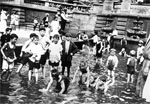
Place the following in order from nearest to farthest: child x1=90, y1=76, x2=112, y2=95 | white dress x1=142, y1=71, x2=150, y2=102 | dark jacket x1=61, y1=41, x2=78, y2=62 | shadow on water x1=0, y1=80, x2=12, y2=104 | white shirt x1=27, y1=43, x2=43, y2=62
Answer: shadow on water x1=0, y1=80, x2=12, y2=104
white dress x1=142, y1=71, x2=150, y2=102
white shirt x1=27, y1=43, x2=43, y2=62
child x1=90, y1=76, x2=112, y2=95
dark jacket x1=61, y1=41, x2=78, y2=62

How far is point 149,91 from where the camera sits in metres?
9.34

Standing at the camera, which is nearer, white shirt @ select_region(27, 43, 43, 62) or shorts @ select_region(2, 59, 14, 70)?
shorts @ select_region(2, 59, 14, 70)

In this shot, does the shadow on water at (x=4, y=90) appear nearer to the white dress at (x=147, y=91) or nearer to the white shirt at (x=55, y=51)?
the white shirt at (x=55, y=51)

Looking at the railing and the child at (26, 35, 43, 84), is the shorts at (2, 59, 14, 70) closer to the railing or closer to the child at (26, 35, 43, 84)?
the child at (26, 35, 43, 84)

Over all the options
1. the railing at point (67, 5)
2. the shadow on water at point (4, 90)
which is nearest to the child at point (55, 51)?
the shadow on water at point (4, 90)

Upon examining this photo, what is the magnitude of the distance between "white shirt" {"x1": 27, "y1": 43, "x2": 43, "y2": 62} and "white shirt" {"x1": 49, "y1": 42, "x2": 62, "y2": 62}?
0.39 m

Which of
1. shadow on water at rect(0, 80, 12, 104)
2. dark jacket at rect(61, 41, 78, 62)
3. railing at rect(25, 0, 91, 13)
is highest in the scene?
railing at rect(25, 0, 91, 13)

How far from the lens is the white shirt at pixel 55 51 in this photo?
1054 centimetres

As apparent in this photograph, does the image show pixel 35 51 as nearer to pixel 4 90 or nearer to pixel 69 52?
pixel 69 52

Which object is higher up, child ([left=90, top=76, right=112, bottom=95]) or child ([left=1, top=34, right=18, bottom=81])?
child ([left=1, top=34, right=18, bottom=81])

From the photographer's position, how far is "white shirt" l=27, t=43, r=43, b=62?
1048cm

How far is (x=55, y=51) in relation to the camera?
10523 mm

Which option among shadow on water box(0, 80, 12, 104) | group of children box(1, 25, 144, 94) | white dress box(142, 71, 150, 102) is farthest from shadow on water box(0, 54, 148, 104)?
white dress box(142, 71, 150, 102)

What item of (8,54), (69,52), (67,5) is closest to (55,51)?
(69,52)
